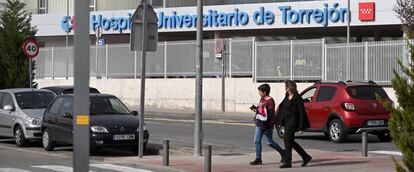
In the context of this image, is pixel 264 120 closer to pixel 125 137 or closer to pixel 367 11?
pixel 125 137

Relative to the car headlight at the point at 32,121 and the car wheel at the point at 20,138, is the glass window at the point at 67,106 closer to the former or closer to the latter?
the car headlight at the point at 32,121

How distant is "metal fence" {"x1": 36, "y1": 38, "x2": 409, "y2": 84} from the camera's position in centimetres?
3181

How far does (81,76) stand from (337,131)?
48.0 feet

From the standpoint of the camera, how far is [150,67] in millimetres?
40906

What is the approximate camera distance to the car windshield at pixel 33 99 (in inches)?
787

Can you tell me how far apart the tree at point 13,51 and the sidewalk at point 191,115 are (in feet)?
19.8

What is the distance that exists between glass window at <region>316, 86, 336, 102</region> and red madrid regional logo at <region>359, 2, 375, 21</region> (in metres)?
21.8

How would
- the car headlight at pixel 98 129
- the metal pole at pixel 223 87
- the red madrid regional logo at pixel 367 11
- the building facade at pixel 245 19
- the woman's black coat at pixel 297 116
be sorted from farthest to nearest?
1. the building facade at pixel 245 19
2. the red madrid regional logo at pixel 367 11
3. the metal pole at pixel 223 87
4. the car headlight at pixel 98 129
5. the woman's black coat at pixel 297 116

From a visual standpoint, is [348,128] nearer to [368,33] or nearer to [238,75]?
[238,75]

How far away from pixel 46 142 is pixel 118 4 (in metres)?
41.1

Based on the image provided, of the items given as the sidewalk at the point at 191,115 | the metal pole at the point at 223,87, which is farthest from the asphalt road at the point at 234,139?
the metal pole at the point at 223,87

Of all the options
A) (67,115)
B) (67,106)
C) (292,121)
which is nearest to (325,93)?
(292,121)

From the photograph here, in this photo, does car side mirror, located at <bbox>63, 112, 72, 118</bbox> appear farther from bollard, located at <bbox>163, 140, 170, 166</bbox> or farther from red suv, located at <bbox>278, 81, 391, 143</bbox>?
red suv, located at <bbox>278, 81, 391, 143</bbox>

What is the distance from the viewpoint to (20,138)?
1925 centimetres
